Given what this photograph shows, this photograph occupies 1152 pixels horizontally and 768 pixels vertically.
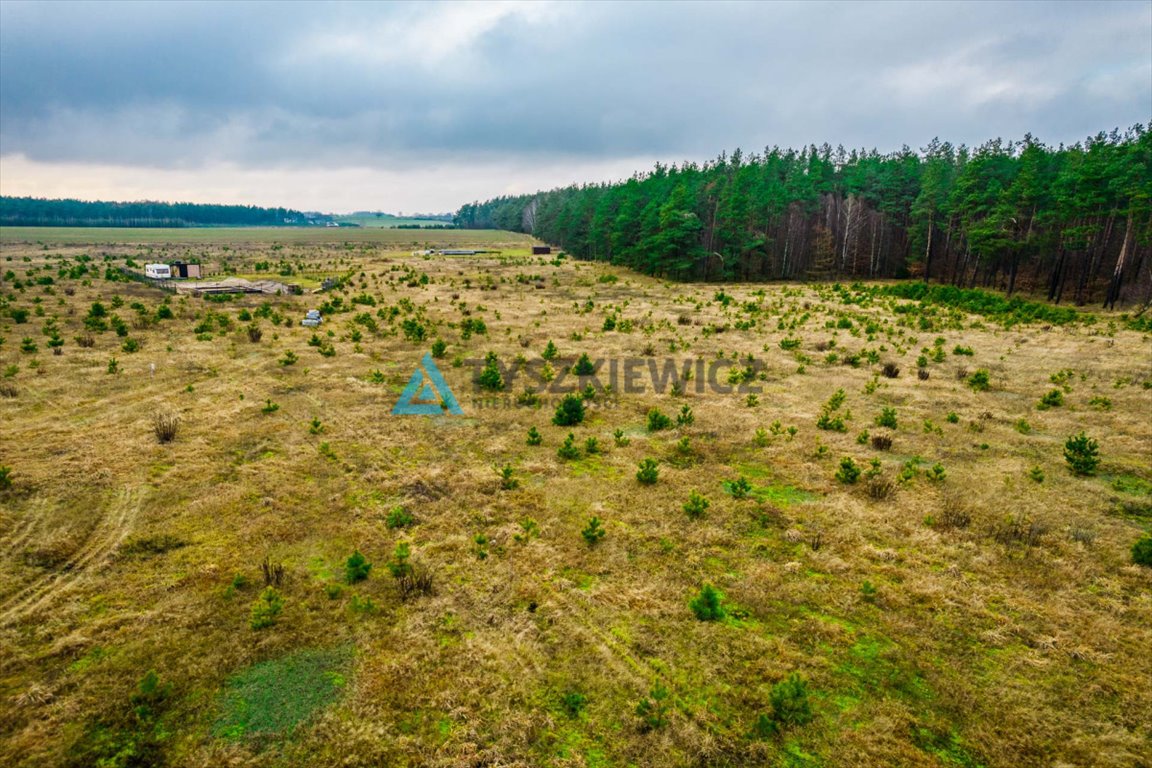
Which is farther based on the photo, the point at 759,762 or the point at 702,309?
the point at 702,309

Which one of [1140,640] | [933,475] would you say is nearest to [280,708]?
[1140,640]

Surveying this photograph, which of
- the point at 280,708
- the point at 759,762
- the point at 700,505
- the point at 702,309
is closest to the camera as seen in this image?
the point at 759,762

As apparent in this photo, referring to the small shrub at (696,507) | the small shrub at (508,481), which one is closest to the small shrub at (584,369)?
the small shrub at (508,481)

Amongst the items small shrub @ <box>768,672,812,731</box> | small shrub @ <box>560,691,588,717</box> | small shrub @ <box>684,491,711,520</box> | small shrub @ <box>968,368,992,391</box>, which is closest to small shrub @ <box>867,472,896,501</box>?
small shrub @ <box>684,491,711,520</box>

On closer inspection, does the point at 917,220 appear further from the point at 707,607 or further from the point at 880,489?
the point at 707,607

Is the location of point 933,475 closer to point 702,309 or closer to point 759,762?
point 759,762

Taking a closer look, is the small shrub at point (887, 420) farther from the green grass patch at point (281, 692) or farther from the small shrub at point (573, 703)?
the green grass patch at point (281, 692)

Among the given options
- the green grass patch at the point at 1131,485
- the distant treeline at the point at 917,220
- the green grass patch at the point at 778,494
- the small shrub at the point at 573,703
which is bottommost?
the small shrub at the point at 573,703

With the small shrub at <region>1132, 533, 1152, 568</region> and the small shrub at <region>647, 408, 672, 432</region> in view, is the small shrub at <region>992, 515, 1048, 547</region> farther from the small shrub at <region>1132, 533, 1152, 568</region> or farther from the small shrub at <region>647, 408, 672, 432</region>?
the small shrub at <region>647, 408, 672, 432</region>
